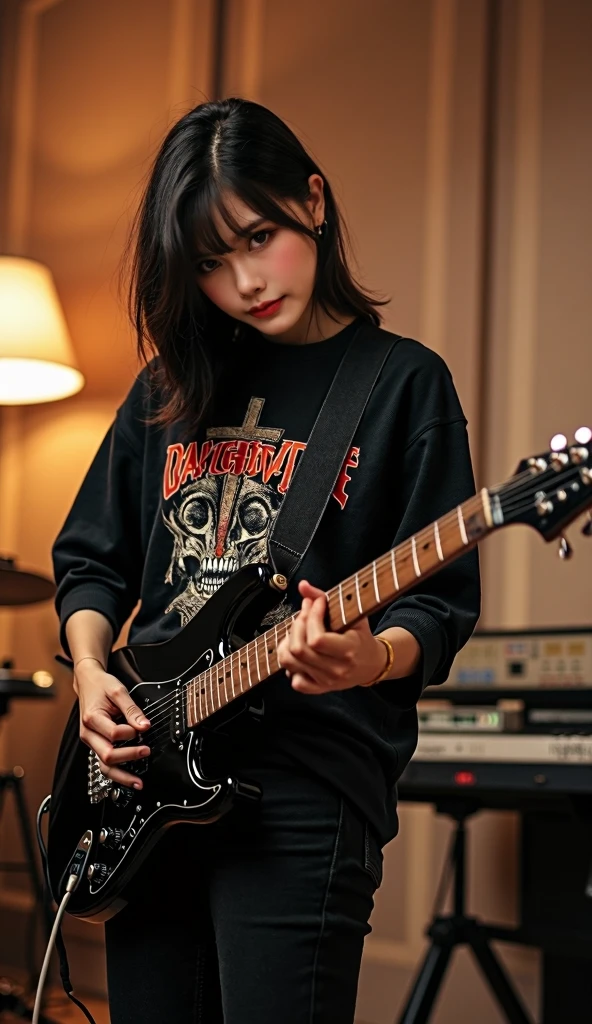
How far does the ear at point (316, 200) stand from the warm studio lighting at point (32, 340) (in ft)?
7.33

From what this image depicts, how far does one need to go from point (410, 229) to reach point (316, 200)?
74.3 inches

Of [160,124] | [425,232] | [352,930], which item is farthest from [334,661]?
[160,124]

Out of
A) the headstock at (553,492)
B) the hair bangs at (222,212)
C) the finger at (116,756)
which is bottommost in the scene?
the finger at (116,756)

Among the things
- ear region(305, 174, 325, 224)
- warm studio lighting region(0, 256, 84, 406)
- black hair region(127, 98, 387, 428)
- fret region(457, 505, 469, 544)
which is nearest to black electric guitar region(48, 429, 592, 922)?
fret region(457, 505, 469, 544)

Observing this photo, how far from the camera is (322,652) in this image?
97cm

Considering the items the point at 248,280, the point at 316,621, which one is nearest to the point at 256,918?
the point at 316,621

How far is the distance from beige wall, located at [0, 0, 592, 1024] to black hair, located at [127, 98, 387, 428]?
141 cm

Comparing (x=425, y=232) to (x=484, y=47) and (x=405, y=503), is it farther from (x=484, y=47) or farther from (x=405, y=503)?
(x=405, y=503)

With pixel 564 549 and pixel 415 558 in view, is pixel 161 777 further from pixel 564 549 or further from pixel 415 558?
pixel 564 549

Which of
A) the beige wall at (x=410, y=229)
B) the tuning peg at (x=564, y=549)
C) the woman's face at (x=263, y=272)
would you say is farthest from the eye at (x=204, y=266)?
the beige wall at (x=410, y=229)

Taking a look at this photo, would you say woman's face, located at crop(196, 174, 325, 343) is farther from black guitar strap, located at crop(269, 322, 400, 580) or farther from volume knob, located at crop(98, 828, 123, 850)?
volume knob, located at crop(98, 828, 123, 850)

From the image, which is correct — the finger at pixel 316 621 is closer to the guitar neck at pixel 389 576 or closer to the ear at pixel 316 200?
the guitar neck at pixel 389 576

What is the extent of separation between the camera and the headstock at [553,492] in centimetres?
92

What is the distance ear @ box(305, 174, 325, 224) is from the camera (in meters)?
1.33
